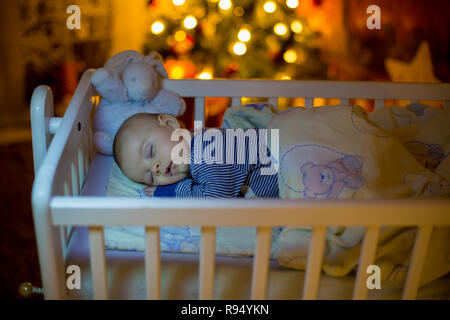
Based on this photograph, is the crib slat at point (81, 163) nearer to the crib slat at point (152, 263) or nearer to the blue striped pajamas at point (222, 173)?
the blue striped pajamas at point (222, 173)

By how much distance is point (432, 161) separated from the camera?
1.09 meters

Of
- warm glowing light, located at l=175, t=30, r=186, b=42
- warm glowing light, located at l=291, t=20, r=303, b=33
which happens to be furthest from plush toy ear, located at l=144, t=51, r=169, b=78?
warm glowing light, located at l=291, t=20, r=303, b=33

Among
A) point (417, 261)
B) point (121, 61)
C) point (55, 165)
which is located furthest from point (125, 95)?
point (417, 261)

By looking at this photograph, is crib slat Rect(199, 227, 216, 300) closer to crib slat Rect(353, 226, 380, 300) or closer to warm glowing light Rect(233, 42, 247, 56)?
crib slat Rect(353, 226, 380, 300)

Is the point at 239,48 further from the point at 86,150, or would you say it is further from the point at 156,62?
the point at 86,150

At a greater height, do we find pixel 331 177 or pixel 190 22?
pixel 190 22

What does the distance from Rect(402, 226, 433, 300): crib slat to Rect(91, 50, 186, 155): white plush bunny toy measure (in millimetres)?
794

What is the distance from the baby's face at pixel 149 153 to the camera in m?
1.02

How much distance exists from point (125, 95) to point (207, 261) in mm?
674

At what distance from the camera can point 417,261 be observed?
2.36ft

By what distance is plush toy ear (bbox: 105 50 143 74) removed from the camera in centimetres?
127

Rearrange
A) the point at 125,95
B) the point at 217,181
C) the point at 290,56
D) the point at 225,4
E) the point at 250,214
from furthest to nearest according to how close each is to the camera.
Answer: the point at 290,56 → the point at 225,4 → the point at 125,95 → the point at 217,181 → the point at 250,214
